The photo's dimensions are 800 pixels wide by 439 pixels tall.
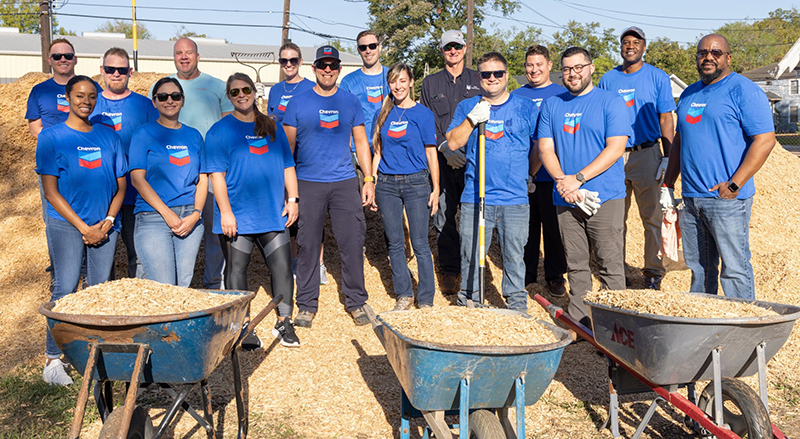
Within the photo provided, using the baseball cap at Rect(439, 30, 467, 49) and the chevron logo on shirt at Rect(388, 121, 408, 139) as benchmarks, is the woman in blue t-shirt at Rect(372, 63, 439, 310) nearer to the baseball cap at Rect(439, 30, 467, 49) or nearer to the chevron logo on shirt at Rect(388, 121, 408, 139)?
the chevron logo on shirt at Rect(388, 121, 408, 139)

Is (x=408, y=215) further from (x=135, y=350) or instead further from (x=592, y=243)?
(x=135, y=350)

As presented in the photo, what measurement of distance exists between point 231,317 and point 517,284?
8.79 ft

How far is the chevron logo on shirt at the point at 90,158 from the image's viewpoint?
437 cm

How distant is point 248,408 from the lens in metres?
4.34

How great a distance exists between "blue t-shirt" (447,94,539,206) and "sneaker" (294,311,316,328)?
175 cm

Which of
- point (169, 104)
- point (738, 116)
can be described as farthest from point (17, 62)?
point (738, 116)

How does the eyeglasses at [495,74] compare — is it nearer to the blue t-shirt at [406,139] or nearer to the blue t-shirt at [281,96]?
the blue t-shirt at [406,139]

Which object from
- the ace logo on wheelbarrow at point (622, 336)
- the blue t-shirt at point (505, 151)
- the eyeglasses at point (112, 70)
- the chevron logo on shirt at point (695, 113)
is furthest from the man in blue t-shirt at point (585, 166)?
the eyeglasses at point (112, 70)

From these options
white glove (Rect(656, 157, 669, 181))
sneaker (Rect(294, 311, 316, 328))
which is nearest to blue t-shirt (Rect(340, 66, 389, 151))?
sneaker (Rect(294, 311, 316, 328))

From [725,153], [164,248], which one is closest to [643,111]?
[725,153]

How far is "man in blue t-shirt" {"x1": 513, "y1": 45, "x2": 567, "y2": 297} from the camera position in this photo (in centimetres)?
611

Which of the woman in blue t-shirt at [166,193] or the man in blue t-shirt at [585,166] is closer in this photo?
the woman in blue t-shirt at [166,193]

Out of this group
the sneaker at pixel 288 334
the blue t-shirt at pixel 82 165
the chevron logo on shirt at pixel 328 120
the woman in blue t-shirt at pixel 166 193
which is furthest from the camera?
the chevron logo on shirt at pixel 328 120

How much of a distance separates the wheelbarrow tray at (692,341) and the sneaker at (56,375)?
3.72 meters
